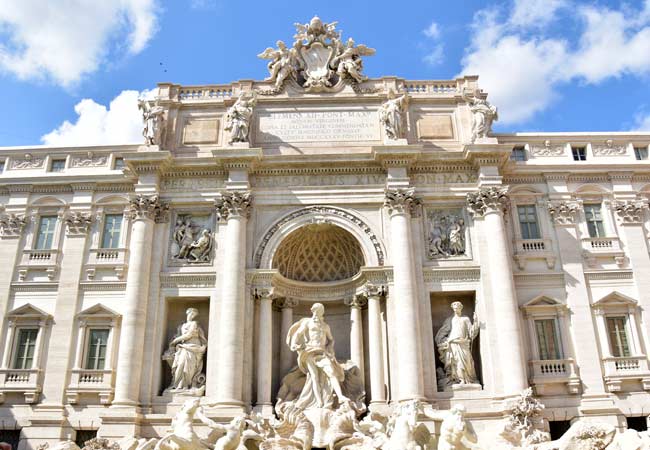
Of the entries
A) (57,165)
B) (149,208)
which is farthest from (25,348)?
(57,165)

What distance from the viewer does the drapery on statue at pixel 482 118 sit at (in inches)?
953

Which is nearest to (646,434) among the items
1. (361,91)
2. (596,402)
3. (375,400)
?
(596,402)

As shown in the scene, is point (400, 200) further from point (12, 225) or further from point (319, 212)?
point (12, 225)

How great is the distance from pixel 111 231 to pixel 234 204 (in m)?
5.64

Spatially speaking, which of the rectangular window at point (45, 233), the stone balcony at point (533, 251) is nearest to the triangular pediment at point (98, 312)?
the rectangular window at point (45, 233)

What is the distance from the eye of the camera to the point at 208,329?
2259cm

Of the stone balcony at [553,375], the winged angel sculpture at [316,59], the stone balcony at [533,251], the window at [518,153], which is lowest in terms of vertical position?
the stone balcony at [553,375]

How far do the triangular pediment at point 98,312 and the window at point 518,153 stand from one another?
17603 mm

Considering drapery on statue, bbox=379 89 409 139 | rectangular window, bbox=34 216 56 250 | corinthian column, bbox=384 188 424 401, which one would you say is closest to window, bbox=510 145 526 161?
drapery on statue, bbox=379 89 409 139

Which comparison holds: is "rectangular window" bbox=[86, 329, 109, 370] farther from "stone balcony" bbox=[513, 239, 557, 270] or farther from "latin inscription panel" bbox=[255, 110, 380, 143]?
"stone balcony" bbox=[513, 239, 557, 270]

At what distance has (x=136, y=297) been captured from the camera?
72.2ft

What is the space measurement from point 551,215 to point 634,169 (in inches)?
169

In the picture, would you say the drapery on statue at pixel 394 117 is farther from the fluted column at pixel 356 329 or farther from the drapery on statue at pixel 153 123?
the drapery on statue at pixel 153 123

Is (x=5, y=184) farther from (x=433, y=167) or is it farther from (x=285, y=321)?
(x=433, y=167)
